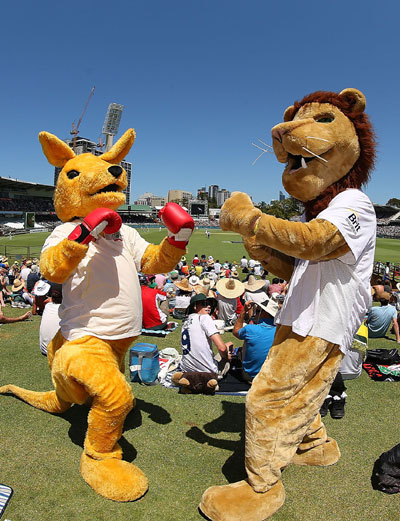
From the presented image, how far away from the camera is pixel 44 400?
Result: 150 inches

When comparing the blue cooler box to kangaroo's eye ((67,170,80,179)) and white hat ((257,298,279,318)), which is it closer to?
white hat ((257,298,279,318))

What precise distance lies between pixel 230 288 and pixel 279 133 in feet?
17.8

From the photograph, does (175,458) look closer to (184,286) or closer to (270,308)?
(270,308)

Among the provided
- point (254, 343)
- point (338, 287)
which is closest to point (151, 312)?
point (254, 343)

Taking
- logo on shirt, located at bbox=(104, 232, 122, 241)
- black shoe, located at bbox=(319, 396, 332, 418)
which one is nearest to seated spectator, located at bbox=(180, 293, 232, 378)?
black shoe, located at bbox=(319, 396, 332, 418)

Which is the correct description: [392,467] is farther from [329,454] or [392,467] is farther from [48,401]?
[48,401]

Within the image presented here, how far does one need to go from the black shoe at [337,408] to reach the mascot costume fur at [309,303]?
1.70m

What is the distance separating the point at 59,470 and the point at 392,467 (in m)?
2.64

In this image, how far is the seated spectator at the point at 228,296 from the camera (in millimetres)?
7641

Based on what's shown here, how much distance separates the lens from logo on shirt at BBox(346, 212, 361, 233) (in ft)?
7.30

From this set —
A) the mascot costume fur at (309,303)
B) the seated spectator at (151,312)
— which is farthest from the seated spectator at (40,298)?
the mascot costume fur at (309,303)

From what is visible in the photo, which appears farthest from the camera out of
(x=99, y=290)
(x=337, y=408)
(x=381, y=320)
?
(x=381, y=320)

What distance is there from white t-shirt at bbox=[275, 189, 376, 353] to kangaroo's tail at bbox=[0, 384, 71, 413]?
2.60m

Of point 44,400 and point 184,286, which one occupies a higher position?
point 184,286
